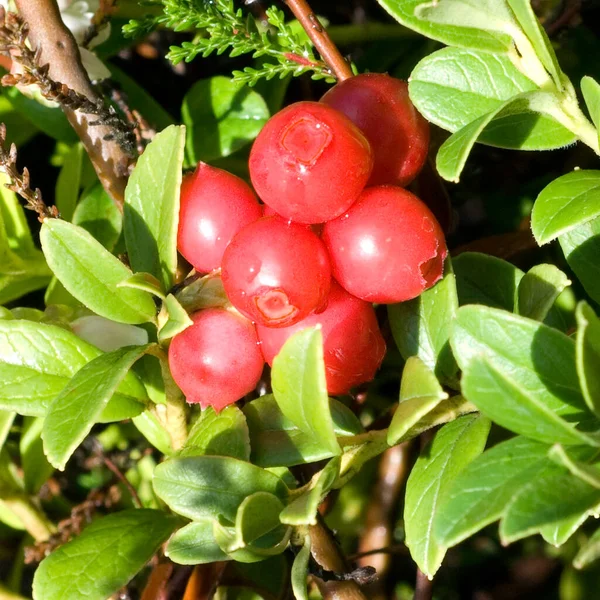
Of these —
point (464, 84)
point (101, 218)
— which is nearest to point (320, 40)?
point (464, 84)

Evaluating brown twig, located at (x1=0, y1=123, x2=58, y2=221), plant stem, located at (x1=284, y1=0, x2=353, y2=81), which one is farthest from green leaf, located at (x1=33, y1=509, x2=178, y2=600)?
plant stem, located at (x1=284, y1=0, x2=353, y2=81)

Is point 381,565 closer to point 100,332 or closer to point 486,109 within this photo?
point 100,332

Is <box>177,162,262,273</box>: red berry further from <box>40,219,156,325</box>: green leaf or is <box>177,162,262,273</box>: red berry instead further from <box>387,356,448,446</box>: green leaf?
<box>387,356,448,446</box>: green leaf

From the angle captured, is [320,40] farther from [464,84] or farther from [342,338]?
[342,338]

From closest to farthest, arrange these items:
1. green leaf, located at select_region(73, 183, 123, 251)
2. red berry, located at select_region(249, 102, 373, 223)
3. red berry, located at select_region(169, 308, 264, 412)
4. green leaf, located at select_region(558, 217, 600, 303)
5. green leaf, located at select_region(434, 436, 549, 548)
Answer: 1. green leaf, located at select_region(434, 436, 549, 548)
2. red berry, located at select_region(249, 102, 373, 223)
3. red berry, located at select_region(169, 308, 264, 412)
4. green leaf, located at select_region(558, 217, 600, 303)
5. green leaf, located at select_region(73, 183, 123, 251)

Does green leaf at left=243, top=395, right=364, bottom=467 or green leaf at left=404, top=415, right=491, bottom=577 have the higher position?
green leaf at left=243, top=395, right=364, bottom=467

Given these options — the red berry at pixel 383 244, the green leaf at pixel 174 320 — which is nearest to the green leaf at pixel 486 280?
the red berry at pixel 383 244
